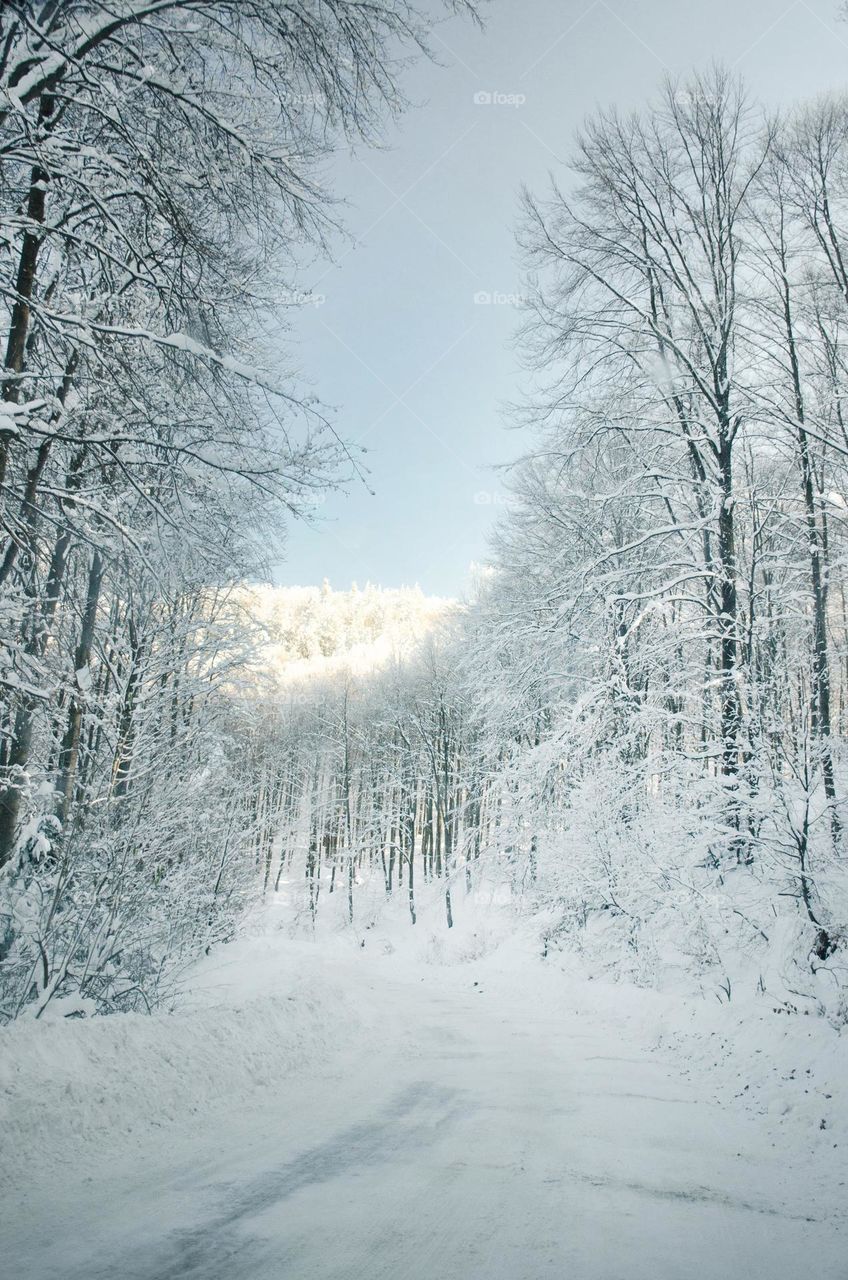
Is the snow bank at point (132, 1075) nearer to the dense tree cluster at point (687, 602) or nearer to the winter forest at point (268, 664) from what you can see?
the winter forest at point (268, 664)

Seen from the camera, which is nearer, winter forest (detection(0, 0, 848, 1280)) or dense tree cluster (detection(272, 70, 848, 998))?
winter forest (detection(0, 0, 848, 1280))

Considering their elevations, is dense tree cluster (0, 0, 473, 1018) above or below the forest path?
above

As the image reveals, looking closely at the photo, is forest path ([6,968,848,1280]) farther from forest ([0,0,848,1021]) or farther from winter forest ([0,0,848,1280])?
forest ([0,0,848,1021])

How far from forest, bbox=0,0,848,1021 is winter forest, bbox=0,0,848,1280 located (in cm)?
6

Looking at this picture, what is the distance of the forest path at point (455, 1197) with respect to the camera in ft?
9.00

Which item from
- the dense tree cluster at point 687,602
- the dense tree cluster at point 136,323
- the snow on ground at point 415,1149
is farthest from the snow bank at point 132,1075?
the dense tree cluster at point 687,602

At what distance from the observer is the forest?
16.1ft

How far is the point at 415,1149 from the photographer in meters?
4.04

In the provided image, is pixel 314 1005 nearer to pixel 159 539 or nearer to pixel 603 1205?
pixel 603 1205

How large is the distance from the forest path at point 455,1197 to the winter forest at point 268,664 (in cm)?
3

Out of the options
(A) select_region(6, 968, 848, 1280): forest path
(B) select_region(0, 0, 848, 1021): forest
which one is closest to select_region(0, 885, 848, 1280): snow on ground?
(A) select_region(6, 968, 848, 1280): forest path

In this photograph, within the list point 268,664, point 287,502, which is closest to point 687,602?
point 287,502

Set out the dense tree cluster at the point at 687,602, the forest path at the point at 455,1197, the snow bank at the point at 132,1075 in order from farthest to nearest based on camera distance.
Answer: the dense tree cluster at the point at 687,602 → the snow bank at the point at 132,1075 → the forest path at the point at 455,1197

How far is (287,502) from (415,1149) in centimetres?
504
